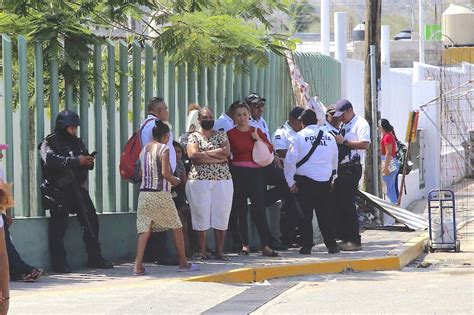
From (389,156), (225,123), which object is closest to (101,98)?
(225,123)

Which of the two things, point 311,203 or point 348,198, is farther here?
point 348,198

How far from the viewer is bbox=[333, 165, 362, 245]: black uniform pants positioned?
14273mm

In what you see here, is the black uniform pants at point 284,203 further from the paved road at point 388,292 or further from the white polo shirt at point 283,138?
the paved road at point 388,292

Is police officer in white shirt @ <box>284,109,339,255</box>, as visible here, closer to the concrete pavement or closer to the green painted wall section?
the concrete pavement

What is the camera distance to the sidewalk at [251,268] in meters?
11.2

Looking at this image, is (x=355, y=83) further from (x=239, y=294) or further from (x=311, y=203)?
(x=239, y=294)

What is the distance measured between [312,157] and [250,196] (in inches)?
35.6

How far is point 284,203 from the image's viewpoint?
14758 millimetres

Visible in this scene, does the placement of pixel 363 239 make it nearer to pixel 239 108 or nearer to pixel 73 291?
pixel 239 108

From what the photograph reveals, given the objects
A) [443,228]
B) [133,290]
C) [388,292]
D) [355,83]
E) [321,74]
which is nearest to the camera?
[133,290]

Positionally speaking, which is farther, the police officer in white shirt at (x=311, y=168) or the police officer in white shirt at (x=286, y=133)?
the police officer in white shirt at (x=286, y=133)

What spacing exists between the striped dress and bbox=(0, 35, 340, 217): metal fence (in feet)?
3.21

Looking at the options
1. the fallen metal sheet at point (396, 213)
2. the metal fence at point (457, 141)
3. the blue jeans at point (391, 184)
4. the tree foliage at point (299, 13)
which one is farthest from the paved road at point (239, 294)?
the metal fence at point (457, 141)

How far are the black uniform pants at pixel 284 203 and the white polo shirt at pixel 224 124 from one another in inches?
40.2
